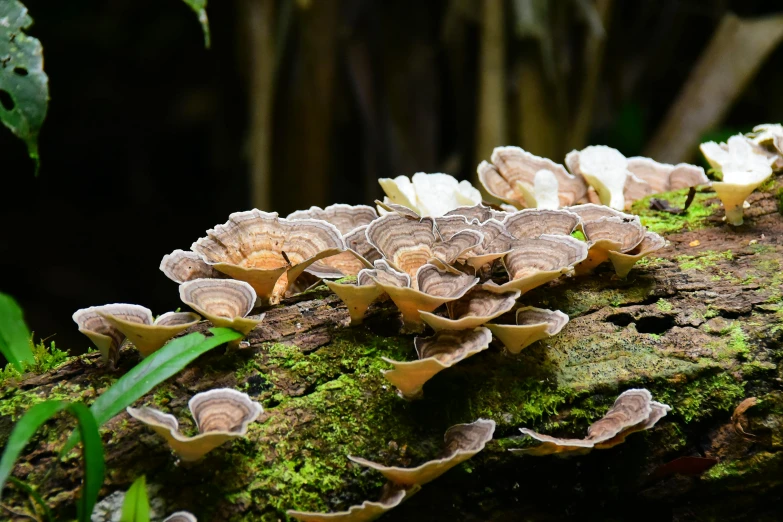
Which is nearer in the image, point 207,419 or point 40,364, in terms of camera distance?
point 207,419

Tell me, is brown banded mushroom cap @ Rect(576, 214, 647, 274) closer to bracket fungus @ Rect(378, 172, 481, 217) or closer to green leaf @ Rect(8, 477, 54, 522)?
bracket fungus @ Rect(378, 172, 481, 217)

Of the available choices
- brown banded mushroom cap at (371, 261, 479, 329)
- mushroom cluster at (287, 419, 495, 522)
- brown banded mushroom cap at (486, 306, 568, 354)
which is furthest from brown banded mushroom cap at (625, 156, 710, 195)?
mushroom cluster at (287, 419, 495, 522)

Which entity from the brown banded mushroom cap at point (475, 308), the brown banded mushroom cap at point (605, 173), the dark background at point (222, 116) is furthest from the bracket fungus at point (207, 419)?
the dark background at point (222, 116)

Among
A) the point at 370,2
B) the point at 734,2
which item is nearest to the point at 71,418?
the point at 370,2

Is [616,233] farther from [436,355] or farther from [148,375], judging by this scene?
[148,375]

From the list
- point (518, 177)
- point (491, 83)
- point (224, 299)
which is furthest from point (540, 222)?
point (491, 83)

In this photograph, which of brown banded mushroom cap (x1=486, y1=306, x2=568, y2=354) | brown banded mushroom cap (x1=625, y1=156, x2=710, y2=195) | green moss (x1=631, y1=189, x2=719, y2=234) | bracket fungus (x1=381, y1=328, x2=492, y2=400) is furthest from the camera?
brown banded mushroom cap (x1=625, y1=156, x2=710, y2=195)

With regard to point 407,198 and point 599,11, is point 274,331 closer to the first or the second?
point 407,198
